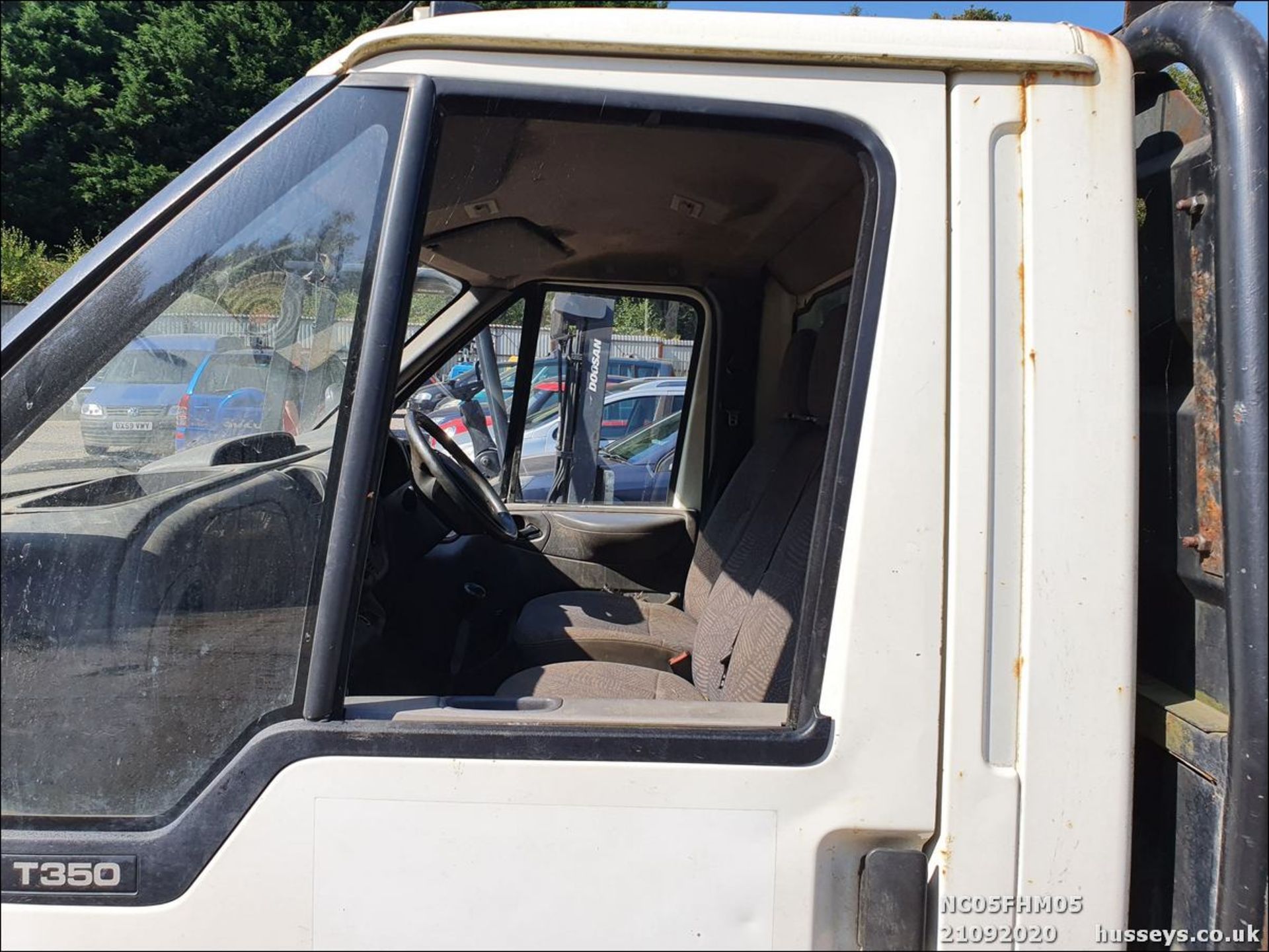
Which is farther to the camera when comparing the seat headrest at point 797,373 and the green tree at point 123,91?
the green tree at point 123,91

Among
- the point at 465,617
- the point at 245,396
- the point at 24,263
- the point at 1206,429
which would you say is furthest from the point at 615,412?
the point at 24,263

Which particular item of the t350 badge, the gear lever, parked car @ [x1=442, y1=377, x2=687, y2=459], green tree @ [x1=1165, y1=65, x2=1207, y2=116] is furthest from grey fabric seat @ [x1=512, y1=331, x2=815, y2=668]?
the t350 badge

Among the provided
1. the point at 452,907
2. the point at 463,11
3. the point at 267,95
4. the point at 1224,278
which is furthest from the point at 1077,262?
the point at 267,95

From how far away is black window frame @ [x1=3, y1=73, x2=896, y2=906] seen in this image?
44.1 inches

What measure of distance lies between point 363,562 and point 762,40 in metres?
0.84

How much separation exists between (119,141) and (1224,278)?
2898 centimetres

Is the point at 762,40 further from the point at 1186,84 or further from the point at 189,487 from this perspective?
the point at 189,487

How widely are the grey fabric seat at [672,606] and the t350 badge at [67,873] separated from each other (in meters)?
1.53

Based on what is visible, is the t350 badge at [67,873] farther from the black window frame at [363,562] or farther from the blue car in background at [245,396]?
the blue car in background at [245,396]

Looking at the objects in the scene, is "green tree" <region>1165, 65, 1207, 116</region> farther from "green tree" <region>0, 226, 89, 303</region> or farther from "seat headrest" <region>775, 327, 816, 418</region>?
"green tree" <region>0, 226, 89, 303</region>

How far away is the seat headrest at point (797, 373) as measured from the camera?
2625 mm

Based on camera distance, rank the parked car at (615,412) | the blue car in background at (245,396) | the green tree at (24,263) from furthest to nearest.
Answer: the green tree at (24,263), the parked car at (615,412), the blue car in background at (245,396)

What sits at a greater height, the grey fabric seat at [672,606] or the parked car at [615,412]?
the parked car at [615,412]

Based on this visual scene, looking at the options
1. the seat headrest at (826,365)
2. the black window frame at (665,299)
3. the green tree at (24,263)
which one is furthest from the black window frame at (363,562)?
the green tree at (24,263)
